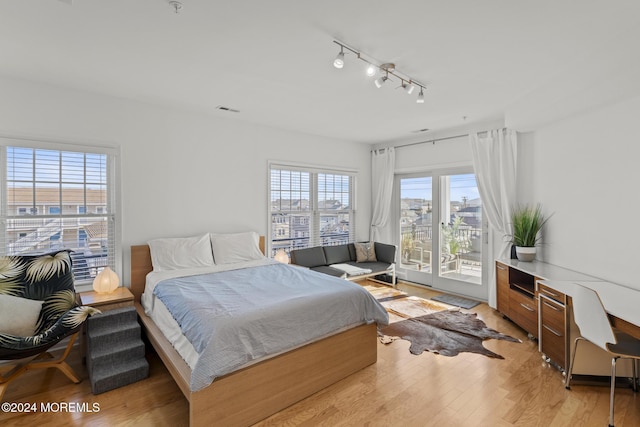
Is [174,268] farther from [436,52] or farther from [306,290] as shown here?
[436,52]

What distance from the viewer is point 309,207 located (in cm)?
532

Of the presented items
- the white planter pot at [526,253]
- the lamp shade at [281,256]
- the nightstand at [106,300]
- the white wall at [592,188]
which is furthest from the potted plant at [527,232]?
the nightstand at [106,300]

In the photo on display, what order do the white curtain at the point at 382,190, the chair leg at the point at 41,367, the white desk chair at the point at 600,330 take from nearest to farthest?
1. the white desk chair at the point at 600,330
2. the chair leg at the point at 41,367
3. the white curtain at the point at 382,190

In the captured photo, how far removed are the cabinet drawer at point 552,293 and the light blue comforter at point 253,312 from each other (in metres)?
1.48

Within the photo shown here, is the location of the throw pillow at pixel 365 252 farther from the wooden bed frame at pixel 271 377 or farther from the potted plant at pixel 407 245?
the wooden bed frame at pixel 271 377

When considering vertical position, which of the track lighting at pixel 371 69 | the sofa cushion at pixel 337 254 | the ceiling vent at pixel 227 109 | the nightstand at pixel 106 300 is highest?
the ceiling vent at pixel 227 109

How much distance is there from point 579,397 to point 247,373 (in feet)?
8.19

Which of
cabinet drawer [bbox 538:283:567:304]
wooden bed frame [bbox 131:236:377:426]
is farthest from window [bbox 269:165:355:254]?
cabinet drawer [bbox 538:283:567:304]

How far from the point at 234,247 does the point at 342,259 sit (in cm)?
208

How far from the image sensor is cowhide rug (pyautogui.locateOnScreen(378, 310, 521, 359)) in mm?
3158

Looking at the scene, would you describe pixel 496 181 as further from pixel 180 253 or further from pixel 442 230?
pixel 180 253

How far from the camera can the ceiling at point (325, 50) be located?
1.92 meters

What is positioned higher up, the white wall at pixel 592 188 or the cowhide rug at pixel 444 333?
the white wall at pixel 592 188

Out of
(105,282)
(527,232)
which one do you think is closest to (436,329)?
(527,232)
